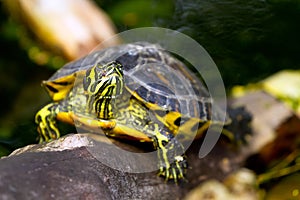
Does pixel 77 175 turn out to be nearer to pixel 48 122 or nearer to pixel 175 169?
pixel 175 169

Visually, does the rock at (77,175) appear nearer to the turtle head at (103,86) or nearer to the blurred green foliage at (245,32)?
the turtle head at (103,86)

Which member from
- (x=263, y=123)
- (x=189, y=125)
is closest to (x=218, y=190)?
(x=189, y=125)

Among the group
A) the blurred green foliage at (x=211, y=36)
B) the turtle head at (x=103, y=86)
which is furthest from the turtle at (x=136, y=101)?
the blurred green foliage at (x=211, y=36)

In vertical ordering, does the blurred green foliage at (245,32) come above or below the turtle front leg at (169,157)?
below

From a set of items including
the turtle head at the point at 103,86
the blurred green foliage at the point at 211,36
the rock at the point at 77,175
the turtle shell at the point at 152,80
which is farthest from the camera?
the blurred green foliage at the point at 211,36

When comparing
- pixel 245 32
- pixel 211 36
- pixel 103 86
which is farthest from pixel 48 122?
pixel 245 32

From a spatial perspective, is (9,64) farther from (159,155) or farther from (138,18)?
(159,155)

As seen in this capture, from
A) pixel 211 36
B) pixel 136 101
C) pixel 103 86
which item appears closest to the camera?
pixel 103 86
